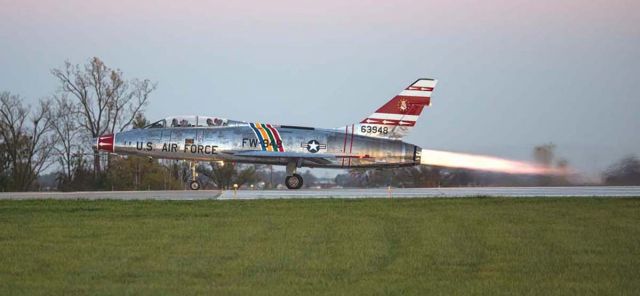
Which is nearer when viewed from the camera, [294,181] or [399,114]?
[294,181]

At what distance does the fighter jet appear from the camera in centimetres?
3656

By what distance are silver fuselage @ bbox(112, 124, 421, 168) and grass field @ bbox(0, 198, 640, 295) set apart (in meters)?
12.3

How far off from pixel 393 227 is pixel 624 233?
4417 millimetres

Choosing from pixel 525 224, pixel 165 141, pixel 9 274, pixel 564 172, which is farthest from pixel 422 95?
pixel 9 274

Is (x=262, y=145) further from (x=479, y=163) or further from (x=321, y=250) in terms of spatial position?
(x=321, y=250)

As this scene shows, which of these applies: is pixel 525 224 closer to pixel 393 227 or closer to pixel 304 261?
pixel 393 227

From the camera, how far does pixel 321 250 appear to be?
52.7 ft

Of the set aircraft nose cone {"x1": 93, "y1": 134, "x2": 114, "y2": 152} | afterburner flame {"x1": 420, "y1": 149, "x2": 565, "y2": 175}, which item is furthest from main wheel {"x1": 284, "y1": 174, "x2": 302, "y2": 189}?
aircraft nose cone {"x1": 93, "y1": 134, "x2": 114, "y2": 152}

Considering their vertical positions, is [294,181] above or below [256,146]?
below

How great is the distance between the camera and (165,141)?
36438mm

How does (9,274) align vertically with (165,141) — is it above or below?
below

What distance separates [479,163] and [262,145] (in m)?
8.45

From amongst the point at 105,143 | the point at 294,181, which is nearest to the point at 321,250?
the point at 294,181

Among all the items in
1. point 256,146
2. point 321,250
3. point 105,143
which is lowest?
point 321,250
